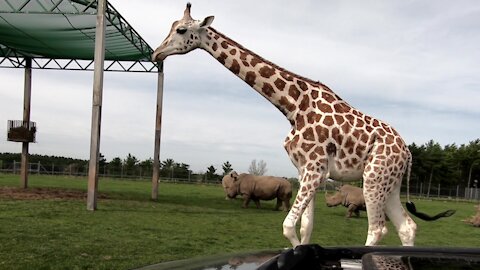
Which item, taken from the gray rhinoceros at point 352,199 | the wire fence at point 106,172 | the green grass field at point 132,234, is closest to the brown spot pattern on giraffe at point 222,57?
the green grass field at point 132,234

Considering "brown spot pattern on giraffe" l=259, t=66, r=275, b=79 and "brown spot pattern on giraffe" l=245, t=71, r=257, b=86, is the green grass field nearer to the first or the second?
"brown spot pattern on giraffe" l=245, t=71, r=257, b=86

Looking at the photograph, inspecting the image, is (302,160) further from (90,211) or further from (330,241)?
(90,211)

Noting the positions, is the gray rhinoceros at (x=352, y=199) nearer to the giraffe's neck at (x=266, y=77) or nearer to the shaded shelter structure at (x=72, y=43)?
the shaded shelter structure at (x=72, y=43)

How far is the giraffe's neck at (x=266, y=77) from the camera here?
5176 mm

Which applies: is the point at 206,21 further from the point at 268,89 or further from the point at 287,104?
the point at 287,104

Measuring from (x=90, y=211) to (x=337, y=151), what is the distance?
824 cm

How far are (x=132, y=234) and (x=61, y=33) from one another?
8705mm

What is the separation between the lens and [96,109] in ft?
40.7

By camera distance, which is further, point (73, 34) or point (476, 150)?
point (476, 150)

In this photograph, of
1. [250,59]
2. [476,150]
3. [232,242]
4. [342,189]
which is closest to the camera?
[250,59]

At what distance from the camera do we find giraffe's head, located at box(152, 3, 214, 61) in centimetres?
532

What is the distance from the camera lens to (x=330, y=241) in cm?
998

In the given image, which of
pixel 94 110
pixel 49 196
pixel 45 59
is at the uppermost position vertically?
pixel 45 59

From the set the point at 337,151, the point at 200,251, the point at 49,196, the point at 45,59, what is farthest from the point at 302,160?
the point at 45,59
